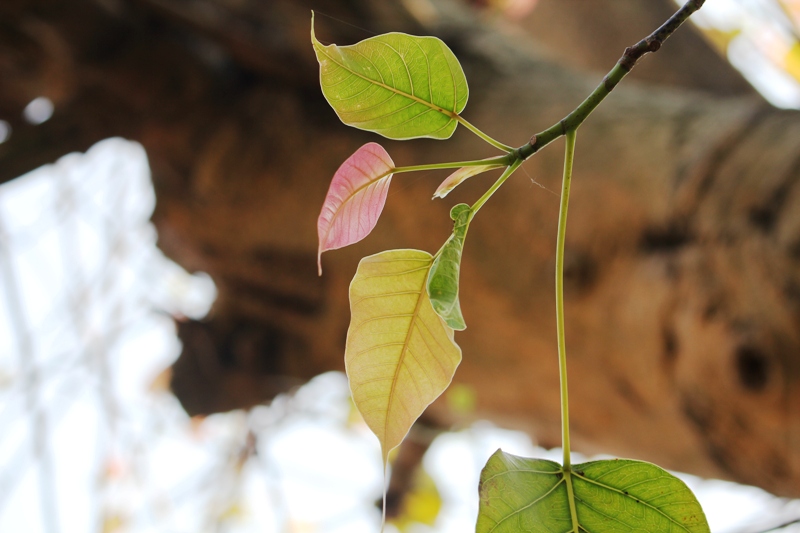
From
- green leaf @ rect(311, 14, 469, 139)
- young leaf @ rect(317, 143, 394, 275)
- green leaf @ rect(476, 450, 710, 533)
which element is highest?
green leaf @ rect(311, 14, 469, 139)

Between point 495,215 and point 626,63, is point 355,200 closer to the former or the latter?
point 626,63

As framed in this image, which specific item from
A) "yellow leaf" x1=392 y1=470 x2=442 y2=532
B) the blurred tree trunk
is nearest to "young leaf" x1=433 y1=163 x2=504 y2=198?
the blurred tree trunk

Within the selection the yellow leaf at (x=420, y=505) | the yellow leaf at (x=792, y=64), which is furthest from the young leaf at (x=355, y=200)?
the yellow leaf at (x=792, y=64)

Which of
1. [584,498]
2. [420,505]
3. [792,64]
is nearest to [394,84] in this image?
[584,498]

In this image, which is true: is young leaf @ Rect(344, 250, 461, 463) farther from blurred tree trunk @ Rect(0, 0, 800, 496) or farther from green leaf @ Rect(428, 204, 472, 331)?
blurred tree trunk @ Rect(0, 0, 800, 496)

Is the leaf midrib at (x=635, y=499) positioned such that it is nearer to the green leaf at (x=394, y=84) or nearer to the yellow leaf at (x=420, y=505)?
the green leaf at (x=394, y=84)

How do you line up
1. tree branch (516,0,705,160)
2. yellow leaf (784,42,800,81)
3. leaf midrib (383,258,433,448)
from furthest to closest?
yellow leaf (784,42,800,81) < leaf midrib (383,258,433,448) < tree branch (516,0,705,160)
